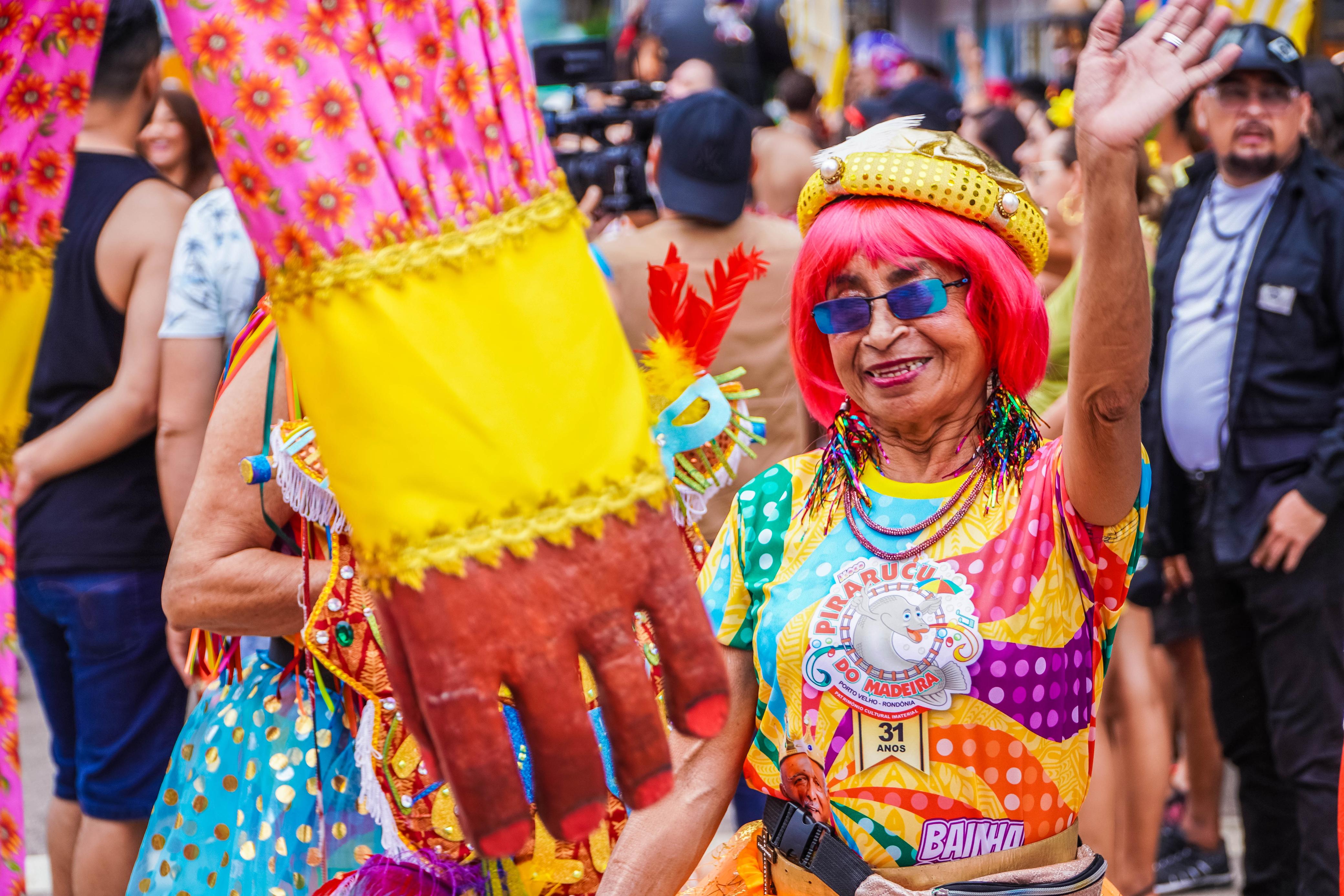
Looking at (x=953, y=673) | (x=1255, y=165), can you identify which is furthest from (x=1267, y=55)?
(x=953, y=673)

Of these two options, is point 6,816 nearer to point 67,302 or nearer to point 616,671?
point 616,671

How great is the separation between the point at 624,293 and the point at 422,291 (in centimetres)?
312

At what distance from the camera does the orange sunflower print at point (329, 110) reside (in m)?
0.96

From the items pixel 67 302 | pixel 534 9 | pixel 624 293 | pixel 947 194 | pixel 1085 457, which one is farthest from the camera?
pixel 534 9

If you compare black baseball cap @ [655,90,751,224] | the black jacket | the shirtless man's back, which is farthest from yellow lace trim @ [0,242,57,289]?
the shirtless man's back

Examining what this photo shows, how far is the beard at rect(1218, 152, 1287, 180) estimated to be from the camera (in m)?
3.75

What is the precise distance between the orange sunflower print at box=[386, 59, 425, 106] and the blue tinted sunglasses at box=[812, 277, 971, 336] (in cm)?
111

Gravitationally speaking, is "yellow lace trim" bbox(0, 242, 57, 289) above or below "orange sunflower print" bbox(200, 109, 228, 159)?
below

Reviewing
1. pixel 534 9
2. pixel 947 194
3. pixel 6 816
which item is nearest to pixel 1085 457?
pixel 947 194

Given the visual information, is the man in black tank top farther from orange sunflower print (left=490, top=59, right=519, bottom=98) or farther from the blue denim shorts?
orange sunflower print (left=490, top=59, right=519, bottom=98)

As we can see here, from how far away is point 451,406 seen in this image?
0.94 m

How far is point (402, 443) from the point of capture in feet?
3.11

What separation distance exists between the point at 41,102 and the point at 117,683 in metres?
2.08

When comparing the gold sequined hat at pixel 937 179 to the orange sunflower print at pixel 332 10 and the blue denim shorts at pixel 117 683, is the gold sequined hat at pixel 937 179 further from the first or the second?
the blue denim shorts at pixel 117 683
